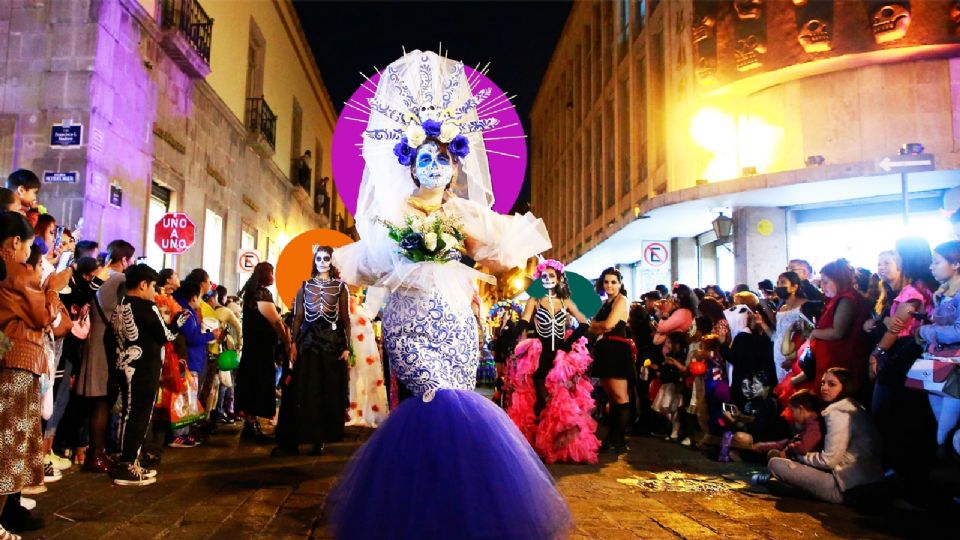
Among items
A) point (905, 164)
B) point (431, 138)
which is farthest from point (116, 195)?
point (905, 164)

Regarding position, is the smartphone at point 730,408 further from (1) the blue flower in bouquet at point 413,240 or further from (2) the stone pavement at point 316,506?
(1) the blue flower in bouquet at point 413,240

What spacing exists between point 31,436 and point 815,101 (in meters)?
16.1

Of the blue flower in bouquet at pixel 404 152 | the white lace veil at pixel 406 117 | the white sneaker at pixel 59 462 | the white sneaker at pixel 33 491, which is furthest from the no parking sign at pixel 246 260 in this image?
the blue flower in bouquet at pixel 404 152

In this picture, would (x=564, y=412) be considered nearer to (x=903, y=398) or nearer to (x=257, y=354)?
(x=903, y=398)

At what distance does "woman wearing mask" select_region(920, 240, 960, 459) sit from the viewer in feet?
16.2

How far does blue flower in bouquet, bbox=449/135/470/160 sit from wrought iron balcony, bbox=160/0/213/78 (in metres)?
11.3

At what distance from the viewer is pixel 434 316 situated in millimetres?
3908

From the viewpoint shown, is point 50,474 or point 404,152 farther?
point 50,474

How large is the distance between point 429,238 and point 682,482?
366cm

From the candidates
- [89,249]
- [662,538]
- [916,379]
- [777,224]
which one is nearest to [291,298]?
[89,249]

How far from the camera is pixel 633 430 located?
405 inches

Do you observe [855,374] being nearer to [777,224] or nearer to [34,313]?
[34,313]

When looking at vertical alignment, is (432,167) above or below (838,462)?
above

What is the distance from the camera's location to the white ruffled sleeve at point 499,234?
427 centimetres
